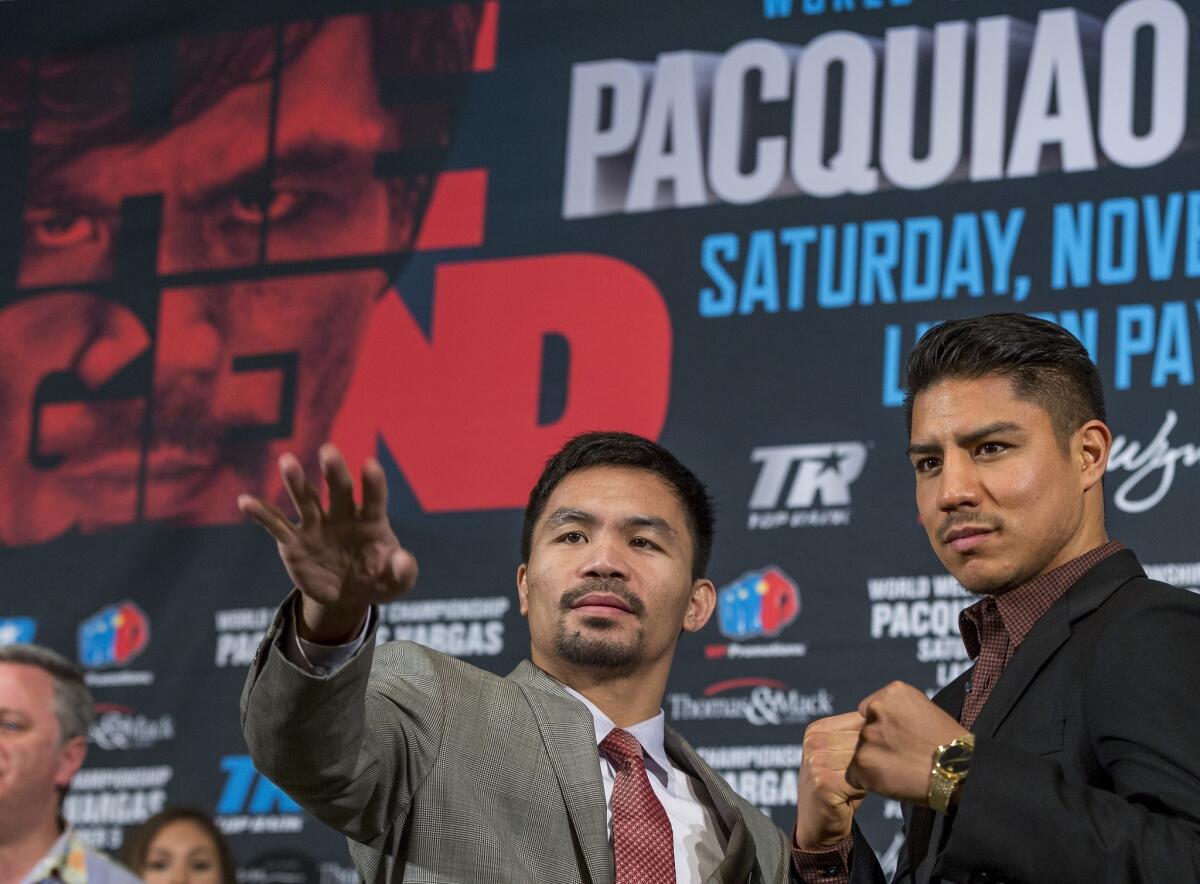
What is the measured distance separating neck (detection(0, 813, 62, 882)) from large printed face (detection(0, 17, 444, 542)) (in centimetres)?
101

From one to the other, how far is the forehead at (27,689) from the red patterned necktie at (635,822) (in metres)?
1.73

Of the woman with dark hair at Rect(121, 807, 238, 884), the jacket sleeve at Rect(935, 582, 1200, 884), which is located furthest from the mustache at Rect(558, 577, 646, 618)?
the woman with dark hair at Rect(121, 807, 238, 884)

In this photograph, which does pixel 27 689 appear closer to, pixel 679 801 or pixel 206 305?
pixel 206 305

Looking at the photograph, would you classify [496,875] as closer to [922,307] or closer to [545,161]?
[922,307]

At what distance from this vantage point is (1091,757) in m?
1.78

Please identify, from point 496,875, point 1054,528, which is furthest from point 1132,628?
point 496,875

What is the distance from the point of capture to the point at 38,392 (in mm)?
4707

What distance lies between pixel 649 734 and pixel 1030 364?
96 centimetres

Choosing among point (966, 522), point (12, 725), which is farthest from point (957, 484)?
point (12, 725)

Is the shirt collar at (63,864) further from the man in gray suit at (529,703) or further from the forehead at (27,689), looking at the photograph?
the man in gray suit at (529,703)

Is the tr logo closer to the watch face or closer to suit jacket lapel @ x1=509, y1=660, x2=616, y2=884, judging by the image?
suit jacket lapel @ x1=509, y1=660, x2=616, y2=884

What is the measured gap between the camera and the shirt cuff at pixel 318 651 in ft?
6.21

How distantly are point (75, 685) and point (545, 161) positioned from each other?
174 centimetres

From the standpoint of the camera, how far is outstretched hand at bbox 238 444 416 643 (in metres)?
1.74
